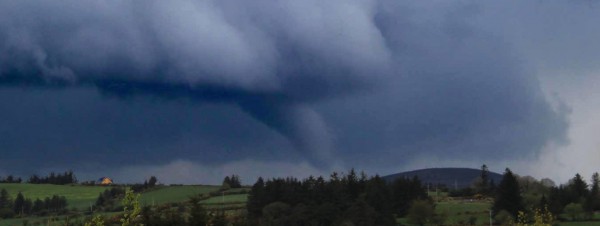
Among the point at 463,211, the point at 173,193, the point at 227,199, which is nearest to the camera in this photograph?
the point at 463,211

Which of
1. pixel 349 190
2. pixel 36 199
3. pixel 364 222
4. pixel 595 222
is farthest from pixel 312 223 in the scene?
pixel 36 199

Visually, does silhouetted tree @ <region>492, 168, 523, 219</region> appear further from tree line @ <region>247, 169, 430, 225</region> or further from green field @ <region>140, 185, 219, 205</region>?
green field @ <region>140, 185, 219, 205</region>

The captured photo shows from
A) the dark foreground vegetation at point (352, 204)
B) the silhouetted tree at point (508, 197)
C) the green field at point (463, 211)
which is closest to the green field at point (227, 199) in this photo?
the dark foreground vegetation at point (352, 204)

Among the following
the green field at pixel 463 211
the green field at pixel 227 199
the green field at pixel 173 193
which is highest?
the green field at pixel 173 193

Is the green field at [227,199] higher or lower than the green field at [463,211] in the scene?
higher

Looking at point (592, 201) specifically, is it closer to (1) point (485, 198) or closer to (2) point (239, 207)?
(1) point (485, 198)

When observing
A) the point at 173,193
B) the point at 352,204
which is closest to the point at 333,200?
the point at 352,204

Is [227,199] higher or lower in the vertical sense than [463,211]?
higher

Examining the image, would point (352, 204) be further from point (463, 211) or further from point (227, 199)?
point (227, 199)

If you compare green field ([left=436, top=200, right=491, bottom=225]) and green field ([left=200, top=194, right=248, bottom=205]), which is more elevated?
green field ([left=200, top=194, right=248, bottom=205])

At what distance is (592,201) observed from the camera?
150875 millimetres

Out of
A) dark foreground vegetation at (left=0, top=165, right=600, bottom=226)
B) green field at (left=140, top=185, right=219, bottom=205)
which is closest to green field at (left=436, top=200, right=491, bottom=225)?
dark foreground vegetation at (left=0, top=165, right=600, bottom=226)

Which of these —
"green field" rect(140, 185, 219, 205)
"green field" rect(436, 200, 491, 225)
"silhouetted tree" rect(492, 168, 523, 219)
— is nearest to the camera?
"green field" rect(436, 200, 491, 225)

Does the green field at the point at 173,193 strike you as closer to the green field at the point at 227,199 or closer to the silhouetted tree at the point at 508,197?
the green field at the point at 227,199
